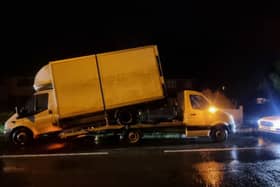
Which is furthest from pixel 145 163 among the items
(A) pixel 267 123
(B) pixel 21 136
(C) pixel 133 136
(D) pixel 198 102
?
(A) pixel 267 123

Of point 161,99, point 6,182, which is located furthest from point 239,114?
point 6,182

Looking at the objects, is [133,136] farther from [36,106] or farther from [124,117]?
[36,106]

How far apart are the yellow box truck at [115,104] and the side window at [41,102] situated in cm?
10

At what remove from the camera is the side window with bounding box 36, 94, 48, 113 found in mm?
13523

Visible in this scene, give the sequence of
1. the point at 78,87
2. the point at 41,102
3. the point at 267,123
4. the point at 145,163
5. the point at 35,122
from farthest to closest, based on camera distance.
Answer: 1. the point at 267,123
2. the point at 41,102
3. the point at 35,122
4. the point at 78,87
5. the point at 145,163

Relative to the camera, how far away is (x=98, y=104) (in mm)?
12922

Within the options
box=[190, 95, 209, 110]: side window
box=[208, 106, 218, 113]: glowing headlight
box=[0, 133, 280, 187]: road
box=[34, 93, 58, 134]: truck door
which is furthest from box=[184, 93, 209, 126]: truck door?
box=[34, 93, 58, 134]: truck door

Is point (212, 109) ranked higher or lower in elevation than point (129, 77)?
lower

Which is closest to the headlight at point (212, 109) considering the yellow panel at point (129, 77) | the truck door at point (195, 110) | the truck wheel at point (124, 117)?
the truck door at point (195, 110)

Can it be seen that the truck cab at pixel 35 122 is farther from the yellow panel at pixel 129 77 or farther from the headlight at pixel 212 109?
the headlight at pixel 212 109

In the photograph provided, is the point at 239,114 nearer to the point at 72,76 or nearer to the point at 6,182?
the point at 72,76

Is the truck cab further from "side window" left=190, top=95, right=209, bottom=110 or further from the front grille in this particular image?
Result: the front grille

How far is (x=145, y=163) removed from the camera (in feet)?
31.6

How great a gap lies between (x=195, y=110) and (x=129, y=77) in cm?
281
